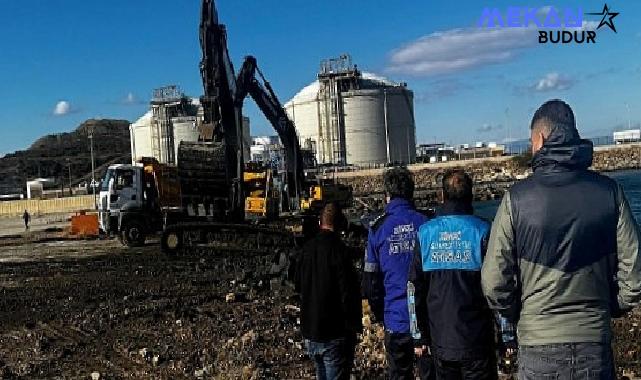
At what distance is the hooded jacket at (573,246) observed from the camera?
3.25 metres

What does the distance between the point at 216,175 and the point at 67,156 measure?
127721 mm

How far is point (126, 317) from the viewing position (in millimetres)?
12461

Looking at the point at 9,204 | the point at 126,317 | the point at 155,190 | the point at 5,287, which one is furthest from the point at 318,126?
the point at 126,317

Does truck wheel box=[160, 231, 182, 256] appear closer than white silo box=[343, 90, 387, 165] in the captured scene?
Yes

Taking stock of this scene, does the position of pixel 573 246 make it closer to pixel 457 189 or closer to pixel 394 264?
pixel 457 189

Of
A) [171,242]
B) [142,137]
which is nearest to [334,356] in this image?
[171,242]

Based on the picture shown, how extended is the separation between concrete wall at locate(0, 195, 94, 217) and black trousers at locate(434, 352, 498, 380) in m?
63.0

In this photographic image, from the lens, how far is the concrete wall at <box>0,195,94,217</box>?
64.9 metres

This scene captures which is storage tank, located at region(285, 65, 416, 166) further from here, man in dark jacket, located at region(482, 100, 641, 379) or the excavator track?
man in dark jacket, located at region(482, 100, 641, 379)

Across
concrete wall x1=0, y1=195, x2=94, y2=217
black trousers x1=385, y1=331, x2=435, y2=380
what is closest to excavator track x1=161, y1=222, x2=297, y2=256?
black trousers x1=385, y1=331, x2=435, y2=380

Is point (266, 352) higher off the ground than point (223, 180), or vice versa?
point (223, 180)

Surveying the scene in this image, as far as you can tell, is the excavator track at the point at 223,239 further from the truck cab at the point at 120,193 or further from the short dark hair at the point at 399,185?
the short dark hair at the point at 399,185

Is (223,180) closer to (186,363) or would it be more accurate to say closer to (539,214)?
(186,363)

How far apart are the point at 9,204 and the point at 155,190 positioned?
165 feet
